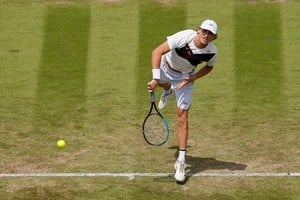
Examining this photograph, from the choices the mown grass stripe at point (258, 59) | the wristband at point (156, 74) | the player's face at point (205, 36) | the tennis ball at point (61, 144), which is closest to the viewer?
the player's face at point (205, 36)

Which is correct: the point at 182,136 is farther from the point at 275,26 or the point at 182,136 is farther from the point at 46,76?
the point at 275,26

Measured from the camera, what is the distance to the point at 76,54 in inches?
728

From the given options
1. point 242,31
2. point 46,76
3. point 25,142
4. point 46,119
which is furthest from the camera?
point 242,31

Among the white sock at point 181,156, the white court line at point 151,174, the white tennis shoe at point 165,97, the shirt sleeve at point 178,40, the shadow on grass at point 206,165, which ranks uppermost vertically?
the shirt sleeve at point 178,40

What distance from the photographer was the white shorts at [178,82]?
13.2m

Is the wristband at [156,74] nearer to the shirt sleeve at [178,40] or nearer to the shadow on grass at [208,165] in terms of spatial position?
the shirt sleeve at [178,40]

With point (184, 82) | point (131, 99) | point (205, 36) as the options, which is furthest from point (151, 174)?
point (131, 99)

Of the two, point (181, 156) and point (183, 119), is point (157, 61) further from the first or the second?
point (181, 156)

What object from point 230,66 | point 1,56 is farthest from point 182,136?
point 1,56

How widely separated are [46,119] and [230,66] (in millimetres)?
4660

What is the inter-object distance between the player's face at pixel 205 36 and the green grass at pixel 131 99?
7.30 feet

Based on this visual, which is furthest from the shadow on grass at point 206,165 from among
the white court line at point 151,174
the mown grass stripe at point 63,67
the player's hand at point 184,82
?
the mown grass stripe at point 63,67

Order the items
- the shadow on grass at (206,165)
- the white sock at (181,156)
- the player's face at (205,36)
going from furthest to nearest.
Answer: the shadow on grass at (206,165), the white sock at (181,156), the player's face at (205,36)

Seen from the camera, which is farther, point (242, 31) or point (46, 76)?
point (242, 31)
